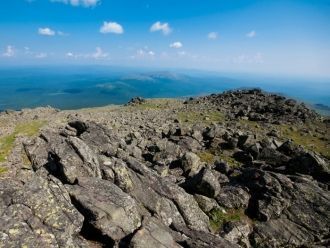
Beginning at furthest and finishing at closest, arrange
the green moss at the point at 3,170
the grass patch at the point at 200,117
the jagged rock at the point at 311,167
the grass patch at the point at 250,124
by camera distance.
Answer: the grass patch at the point at 200,117
the grass patch at the point at 250,124
the jagged rock at the point at 311,167
the green moss at the point at 3,170

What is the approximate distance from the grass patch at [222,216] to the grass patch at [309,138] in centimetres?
4237

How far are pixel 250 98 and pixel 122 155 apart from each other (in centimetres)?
9155

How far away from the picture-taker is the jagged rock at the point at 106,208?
2395 cm

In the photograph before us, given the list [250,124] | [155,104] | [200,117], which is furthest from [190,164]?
[155,104]

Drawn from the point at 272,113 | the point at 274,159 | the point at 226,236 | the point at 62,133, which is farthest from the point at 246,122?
the point at 226,236

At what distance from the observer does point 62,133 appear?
4869 cm

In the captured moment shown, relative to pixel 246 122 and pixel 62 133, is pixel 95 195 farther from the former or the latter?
pixel 246 122

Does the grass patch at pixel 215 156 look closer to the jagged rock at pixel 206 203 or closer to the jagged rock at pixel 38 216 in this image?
the jagged rock at pixel 206 203

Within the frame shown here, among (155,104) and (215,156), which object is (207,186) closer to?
(215,156)

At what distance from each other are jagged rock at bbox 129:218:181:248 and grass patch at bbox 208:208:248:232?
29.2ft

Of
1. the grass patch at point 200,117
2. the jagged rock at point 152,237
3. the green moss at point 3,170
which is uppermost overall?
the green moss at point 3,170

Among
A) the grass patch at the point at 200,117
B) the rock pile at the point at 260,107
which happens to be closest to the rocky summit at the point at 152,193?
the grass patch at the point at 200,117

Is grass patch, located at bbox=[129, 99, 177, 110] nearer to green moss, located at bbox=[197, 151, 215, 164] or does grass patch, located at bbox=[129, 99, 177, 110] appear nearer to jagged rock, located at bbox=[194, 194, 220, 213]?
green moss, located at bbox=[197, 151, 215, 164]

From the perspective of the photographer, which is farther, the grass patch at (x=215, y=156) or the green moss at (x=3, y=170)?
the grass patch at (x=215, y=156)
